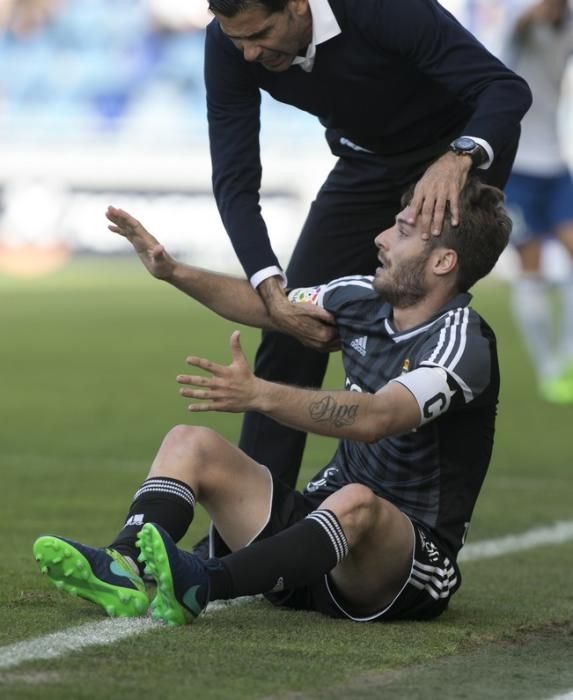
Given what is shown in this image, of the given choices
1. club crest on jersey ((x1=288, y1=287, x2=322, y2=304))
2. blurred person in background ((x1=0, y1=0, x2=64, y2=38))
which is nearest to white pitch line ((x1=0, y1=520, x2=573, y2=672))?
club crest on jersey ((x1=288, y1=287, x2=322, y2=304))

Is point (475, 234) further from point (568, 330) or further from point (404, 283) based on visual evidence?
point (568, 330)

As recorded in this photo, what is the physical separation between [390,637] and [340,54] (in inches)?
68.4

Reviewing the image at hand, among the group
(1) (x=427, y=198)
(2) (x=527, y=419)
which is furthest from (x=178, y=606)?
(2) (x=527, y=419)

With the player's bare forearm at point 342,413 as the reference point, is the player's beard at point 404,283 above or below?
above

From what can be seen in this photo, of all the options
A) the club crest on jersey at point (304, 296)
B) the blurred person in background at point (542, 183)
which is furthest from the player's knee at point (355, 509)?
the blurred person in background at point (542, 183)

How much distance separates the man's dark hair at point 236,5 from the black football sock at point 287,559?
1.40m

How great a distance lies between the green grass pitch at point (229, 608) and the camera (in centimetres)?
326

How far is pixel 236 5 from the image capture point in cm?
419

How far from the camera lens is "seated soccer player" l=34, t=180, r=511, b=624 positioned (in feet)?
11.9

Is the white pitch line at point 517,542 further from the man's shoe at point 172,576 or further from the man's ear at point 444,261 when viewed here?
the man's shoe at point 172,576

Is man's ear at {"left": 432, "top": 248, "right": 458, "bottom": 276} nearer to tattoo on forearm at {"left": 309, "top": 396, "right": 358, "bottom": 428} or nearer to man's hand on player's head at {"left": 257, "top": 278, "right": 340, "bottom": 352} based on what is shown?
man's hand on player's head at {"left": 257, "top": 278, "right": 340, "bottom": 352}

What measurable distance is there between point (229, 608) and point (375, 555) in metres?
0.50

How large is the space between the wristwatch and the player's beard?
0.36 metres

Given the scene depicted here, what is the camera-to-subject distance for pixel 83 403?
32.9 feet
